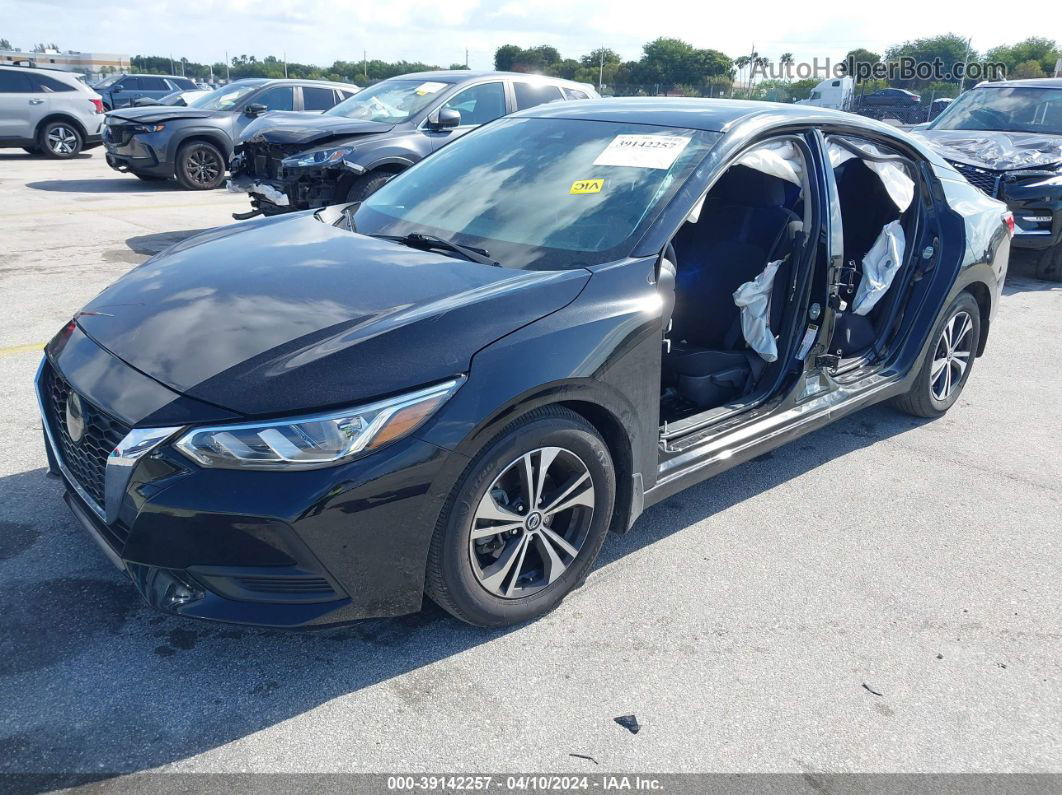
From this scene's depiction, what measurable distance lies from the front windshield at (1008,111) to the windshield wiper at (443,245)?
8.40 metres

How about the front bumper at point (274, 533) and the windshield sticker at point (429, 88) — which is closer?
the front bumper at point (274, 533)

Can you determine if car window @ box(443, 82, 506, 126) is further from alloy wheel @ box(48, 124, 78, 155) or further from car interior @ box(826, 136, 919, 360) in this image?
alloy wheel @ box(48, 124, 78, 155)

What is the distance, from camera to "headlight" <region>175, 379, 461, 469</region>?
2225 mm

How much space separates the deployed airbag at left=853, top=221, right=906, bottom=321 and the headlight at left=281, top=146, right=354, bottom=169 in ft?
17.1

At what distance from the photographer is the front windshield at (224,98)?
12.6 m

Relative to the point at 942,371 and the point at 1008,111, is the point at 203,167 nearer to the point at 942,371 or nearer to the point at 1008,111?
the point at 1008,111

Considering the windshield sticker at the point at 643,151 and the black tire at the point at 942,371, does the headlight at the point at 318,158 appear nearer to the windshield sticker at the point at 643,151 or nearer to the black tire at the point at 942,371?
the windshield sticker at the point at 643,151

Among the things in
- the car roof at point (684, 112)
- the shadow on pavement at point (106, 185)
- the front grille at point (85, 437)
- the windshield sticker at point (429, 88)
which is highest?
the windshield sticker at point (429, 88)

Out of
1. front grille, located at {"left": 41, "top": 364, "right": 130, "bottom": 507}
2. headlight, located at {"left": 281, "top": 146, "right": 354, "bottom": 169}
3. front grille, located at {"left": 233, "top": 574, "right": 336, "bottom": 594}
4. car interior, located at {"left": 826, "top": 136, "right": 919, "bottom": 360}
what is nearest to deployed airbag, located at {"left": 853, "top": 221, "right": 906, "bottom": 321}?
car interior, located at {"left": 826, "top": 136, "right": 919, "bottom": 360}

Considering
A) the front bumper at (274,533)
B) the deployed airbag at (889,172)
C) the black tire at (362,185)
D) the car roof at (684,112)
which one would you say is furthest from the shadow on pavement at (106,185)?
the front bumper at (274,533)

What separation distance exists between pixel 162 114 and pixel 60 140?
562 centimetres

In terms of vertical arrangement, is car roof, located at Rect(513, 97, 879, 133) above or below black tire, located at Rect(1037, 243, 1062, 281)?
above

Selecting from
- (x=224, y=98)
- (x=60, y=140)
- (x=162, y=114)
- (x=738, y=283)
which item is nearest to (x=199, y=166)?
(x=162, y=114)

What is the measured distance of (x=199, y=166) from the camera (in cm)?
1215
